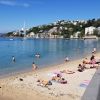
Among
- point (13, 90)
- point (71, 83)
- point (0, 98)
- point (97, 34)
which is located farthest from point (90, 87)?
point (97, 34)

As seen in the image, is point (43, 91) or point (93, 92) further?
point (43, 91)

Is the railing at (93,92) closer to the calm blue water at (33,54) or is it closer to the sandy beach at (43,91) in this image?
the sandy beach at (43,91)

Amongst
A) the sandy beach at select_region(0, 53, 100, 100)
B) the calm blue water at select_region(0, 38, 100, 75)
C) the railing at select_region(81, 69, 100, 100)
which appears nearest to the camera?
the railing at select_region(81, 69, 100, 100)

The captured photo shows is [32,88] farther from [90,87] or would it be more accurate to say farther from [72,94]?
[90,87]

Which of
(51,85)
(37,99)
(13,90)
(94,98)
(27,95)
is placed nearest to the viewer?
(94,98)

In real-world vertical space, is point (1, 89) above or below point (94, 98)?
below

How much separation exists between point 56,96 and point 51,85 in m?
2.86

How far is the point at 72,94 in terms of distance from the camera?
14070 millimetres

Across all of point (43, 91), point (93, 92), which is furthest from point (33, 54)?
point (93, 92)

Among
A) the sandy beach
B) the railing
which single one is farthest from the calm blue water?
the railing

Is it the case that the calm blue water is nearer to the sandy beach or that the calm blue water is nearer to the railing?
the sandy beach

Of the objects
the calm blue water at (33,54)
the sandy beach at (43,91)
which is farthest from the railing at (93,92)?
the calm blue water at (33,54)

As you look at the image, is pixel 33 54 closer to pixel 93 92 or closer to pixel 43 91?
pixel 43 91

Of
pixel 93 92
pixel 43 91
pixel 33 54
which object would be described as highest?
pixel 93 92
